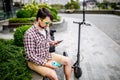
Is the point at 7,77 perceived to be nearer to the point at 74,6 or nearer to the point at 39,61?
the point at 39,61

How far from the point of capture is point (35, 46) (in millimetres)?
3873

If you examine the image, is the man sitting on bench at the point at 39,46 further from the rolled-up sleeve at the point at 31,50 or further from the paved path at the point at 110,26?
the paved path at the point at 110,26

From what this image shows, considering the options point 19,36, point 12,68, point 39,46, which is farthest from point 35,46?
point 19,36

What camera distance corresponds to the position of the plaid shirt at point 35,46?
3.81m

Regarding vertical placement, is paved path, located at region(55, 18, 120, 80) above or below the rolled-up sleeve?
below

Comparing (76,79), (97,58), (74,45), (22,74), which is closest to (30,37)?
(22,74)

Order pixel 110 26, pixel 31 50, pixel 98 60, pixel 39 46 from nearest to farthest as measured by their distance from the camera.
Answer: pixel 31 50 → pixel 39 46 → pixel 98 60 → pixel 110 26

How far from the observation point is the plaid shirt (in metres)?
3.81

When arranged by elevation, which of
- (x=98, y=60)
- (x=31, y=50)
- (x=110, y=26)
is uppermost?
(x=31, y=50)

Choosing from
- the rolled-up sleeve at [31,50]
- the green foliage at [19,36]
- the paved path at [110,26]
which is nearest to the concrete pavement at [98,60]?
the green foliage at [19,36]

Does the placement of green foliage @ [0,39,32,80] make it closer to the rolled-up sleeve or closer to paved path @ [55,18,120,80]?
the rolled-up sleeve

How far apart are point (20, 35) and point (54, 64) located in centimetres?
236

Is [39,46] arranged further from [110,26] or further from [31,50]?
[110,26]

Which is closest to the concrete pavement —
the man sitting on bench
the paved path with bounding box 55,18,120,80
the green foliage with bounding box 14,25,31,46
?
the paved path with bounding box 55,18,120,80
